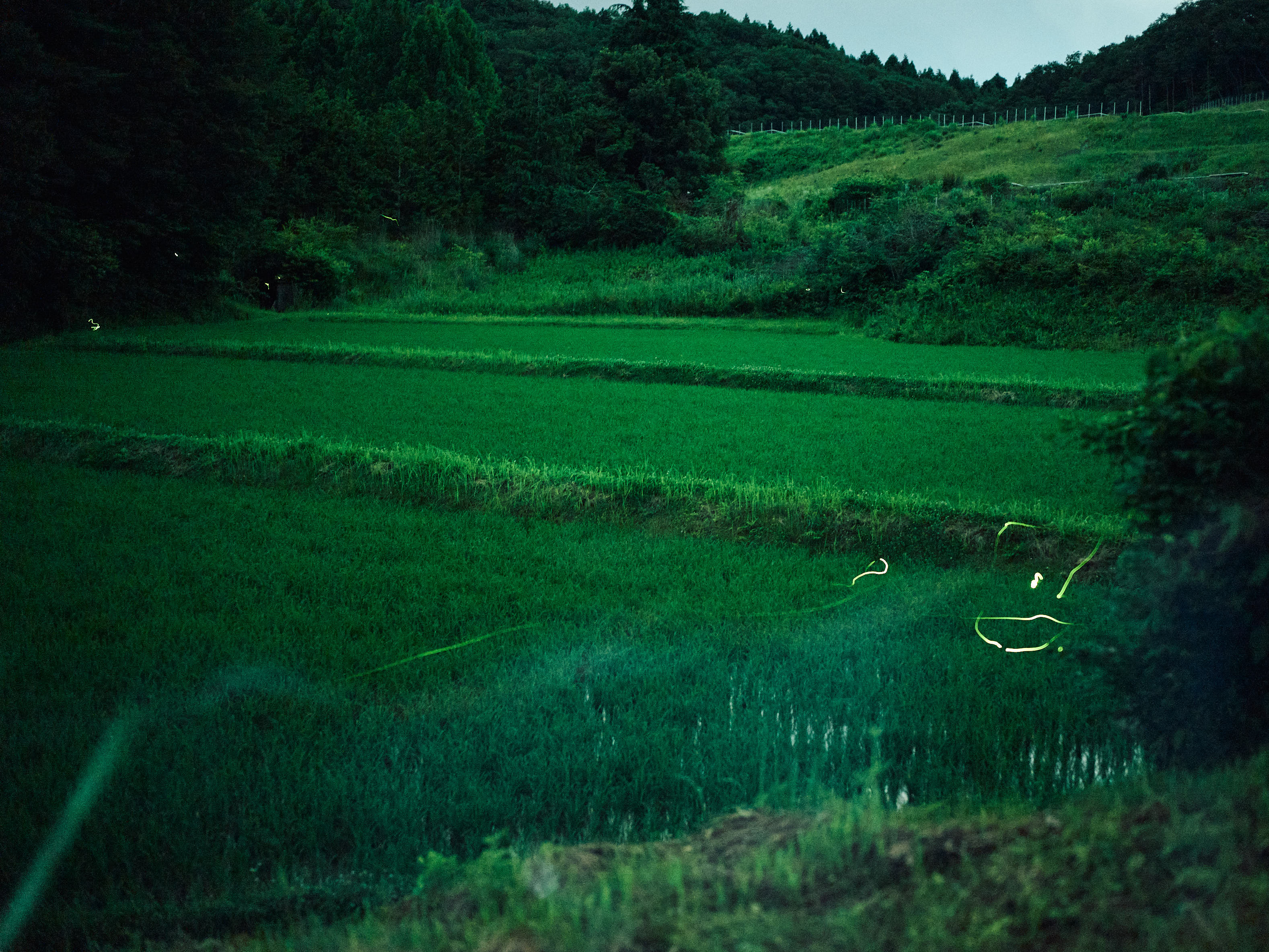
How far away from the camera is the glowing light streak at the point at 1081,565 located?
17.0ft

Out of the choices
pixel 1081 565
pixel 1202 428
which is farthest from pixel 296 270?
pixel 1202 428

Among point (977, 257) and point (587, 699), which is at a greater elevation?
point (977, 257)

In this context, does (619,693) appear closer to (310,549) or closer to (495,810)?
(495,810)

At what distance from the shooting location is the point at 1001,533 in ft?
20.1

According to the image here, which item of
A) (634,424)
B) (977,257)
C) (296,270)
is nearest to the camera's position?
(634,424)

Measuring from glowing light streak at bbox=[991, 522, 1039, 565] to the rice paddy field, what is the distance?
0.03m

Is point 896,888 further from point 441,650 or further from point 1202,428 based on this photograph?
point 441,650

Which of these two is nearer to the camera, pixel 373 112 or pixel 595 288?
pixel 595 288

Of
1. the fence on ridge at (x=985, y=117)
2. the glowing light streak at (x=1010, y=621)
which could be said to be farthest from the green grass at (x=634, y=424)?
the fence on ridge at (x=985, y=117)

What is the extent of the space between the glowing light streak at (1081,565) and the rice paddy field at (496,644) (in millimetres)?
70

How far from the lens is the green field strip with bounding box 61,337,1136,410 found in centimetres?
1234

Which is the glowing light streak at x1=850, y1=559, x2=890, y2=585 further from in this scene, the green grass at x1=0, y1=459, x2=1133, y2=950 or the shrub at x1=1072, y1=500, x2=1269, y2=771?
the shrub at x1=1072, y1=500, x2=1269, y2=771

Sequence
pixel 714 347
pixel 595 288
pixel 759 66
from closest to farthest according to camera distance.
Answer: pixel 714 347 → pixel 595 288 → pixel 759 66

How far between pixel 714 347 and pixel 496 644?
15.1 m
